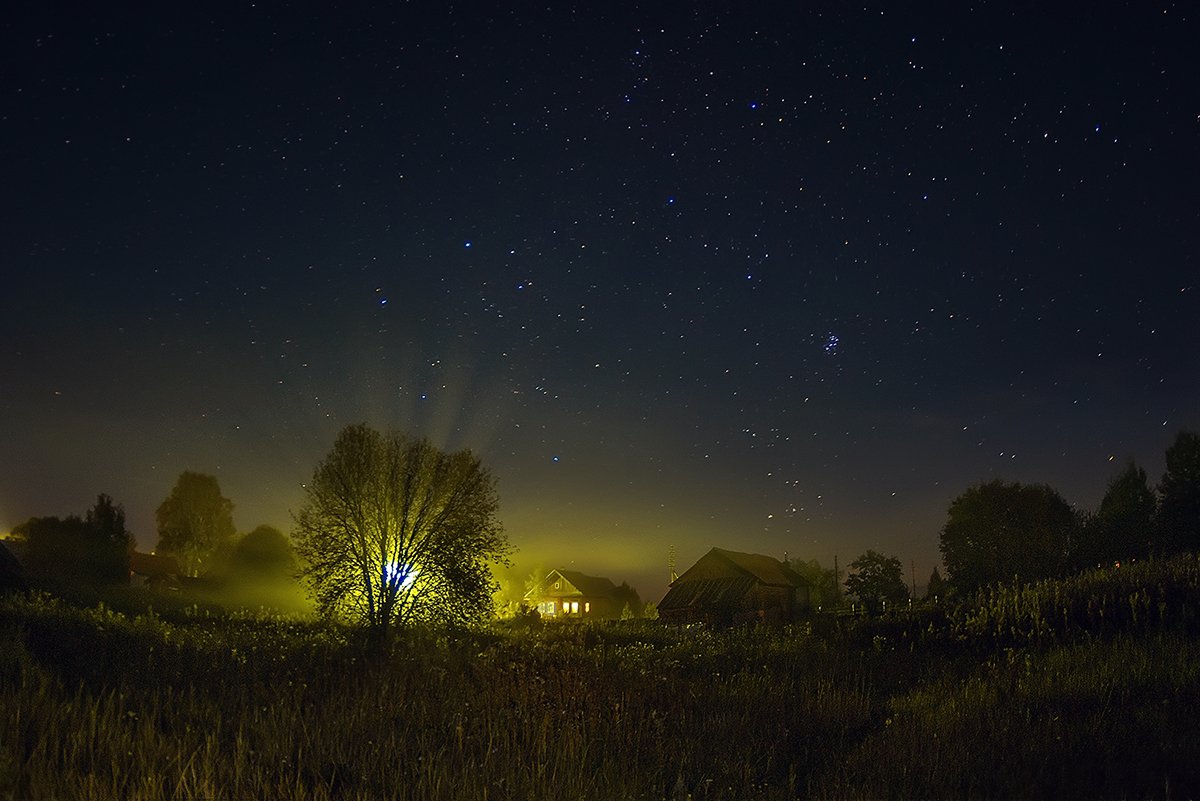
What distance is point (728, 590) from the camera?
188ft

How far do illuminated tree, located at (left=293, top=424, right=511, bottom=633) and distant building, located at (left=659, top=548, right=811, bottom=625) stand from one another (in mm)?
30699

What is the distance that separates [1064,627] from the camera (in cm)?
1212

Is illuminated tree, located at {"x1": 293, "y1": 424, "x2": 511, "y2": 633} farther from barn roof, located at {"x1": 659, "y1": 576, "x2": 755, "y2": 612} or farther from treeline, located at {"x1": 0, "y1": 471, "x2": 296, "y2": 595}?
barn roof, located at {"x1": 659, "y1": 576, "x2": 755, "y2": 612}

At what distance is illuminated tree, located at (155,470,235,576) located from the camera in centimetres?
7100

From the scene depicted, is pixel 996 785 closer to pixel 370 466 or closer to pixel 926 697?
pixel 926 697

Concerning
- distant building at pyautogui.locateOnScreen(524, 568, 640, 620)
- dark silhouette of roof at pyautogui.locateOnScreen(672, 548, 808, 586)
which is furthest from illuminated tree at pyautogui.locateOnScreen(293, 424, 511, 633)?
distant building at pyautogui.locateOnScreen(524, 568, 640, 620)

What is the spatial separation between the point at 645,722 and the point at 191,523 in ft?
247

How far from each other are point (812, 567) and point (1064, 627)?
4817 inches

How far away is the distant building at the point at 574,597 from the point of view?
9138cm

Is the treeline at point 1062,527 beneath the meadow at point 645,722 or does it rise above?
above

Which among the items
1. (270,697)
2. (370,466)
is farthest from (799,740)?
(370,466)

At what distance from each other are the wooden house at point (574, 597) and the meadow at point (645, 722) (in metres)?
80.2

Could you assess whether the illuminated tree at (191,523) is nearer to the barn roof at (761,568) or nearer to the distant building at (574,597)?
the distant building at (574,597)

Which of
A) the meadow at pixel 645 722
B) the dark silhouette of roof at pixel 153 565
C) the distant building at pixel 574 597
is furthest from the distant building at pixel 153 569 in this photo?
the meadow at pixel 645 722
